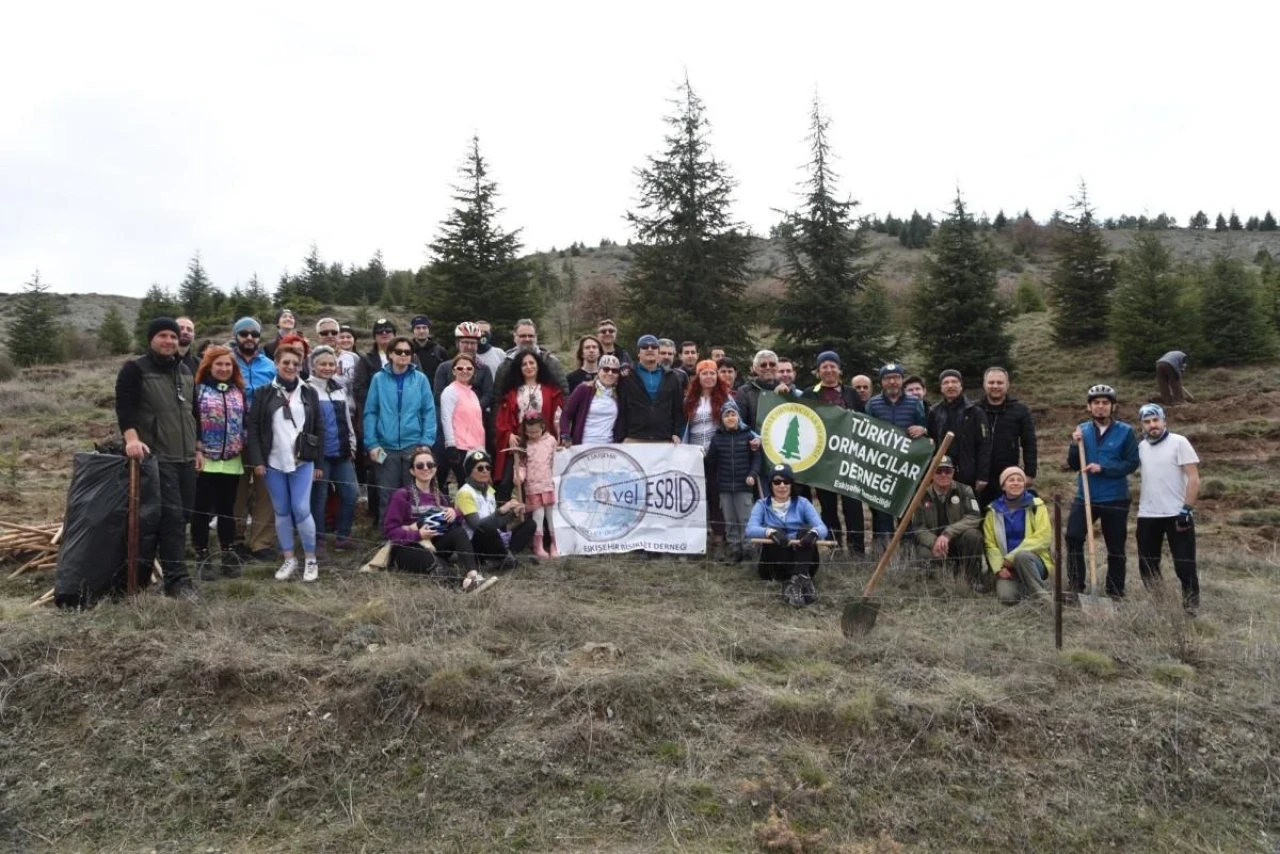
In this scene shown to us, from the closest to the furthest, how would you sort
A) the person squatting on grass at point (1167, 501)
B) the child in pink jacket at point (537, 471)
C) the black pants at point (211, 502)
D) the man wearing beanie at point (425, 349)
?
1. the person squatting on grass at point (1167, 501)
2. the black pants at point (211, 502)
3. the child in pink jacket at point (537, 471)
4. the man wearing beanie at point (425, 349)

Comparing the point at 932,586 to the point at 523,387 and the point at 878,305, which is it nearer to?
the point at 523,387

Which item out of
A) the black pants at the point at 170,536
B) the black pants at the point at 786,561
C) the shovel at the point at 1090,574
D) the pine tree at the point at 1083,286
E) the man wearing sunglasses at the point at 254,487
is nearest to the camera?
the black pants at the point at 170,536

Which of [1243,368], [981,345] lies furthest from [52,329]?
[1243,368]

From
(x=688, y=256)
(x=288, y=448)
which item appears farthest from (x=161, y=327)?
(x=688, y=256)

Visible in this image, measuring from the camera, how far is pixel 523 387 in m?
8.20

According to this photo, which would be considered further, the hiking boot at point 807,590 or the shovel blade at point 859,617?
the hiking boot at point 807,590

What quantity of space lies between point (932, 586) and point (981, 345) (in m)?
16.7

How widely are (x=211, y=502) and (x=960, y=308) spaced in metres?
20.0

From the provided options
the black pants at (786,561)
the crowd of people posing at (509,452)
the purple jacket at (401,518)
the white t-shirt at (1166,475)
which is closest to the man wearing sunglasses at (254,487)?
the crowd of people posing at (509,452)

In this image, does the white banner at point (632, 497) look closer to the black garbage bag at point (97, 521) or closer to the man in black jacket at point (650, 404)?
the man in black jacket at point (650, 404)

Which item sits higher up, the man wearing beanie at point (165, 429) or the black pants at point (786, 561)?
the man wearing beanie at point (165, 429)

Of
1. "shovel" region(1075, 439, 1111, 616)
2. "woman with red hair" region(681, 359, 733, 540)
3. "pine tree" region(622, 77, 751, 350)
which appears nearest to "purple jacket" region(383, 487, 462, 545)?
"woman with red hair" region(681, 359, 733, 540)

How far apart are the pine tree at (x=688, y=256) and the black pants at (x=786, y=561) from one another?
1344 cm

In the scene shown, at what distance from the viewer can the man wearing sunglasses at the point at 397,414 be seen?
759 cm
